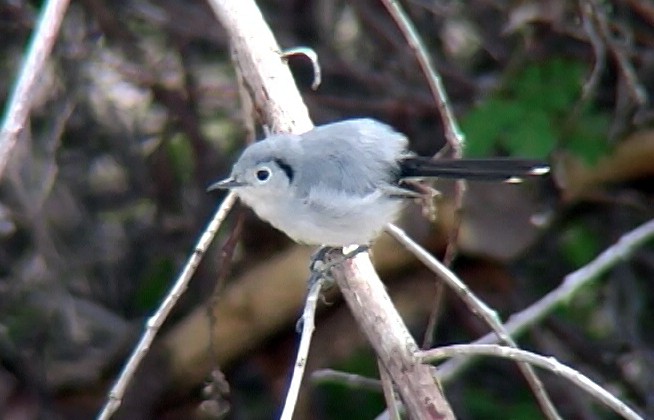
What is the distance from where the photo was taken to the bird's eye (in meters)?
2.49

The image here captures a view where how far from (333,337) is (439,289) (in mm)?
1489

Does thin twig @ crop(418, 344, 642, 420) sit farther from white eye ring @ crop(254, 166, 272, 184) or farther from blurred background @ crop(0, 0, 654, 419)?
blurred background @ crop(0, 0, 654, 419)

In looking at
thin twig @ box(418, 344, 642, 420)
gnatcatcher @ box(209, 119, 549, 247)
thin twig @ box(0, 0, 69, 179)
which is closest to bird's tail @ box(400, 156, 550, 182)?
gnatcatcher @ box(209, 119, 549, 247)

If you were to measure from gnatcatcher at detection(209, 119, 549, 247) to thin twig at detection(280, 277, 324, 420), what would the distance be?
196 millimetres

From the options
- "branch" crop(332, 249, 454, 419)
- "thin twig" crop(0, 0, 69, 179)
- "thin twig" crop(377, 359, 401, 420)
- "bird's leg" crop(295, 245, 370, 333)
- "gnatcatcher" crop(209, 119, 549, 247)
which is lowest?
"thin twig" crop(377, 359, 401, 420)

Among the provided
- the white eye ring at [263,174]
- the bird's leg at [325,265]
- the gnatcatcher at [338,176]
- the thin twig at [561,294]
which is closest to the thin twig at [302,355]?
the bird's leg at [325,265]

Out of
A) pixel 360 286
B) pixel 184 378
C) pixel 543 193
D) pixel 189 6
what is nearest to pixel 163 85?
pixel 189 6

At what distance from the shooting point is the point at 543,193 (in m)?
3.64

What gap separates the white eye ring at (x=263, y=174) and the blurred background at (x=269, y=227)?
103cm

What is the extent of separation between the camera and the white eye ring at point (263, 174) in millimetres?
2488

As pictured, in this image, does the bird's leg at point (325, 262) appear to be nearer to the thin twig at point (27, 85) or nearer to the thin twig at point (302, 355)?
the thin twig at point (302, 355)

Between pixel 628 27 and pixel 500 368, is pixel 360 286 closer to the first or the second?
pixel 628 27

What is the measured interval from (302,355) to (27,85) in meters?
0.63

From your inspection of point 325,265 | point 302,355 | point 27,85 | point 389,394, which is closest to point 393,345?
point 389,394
